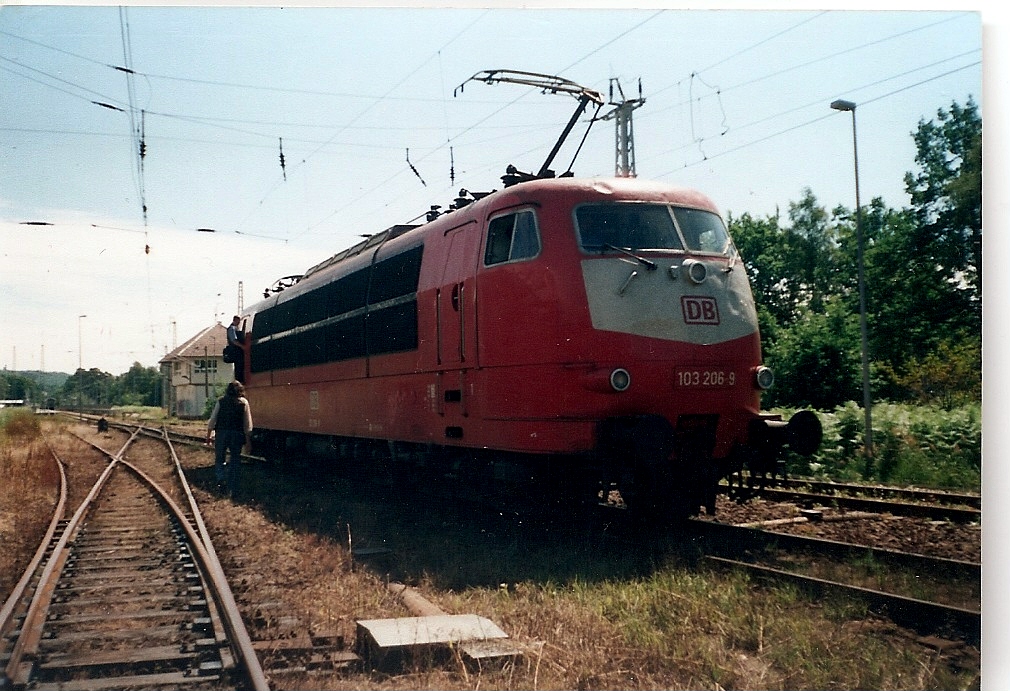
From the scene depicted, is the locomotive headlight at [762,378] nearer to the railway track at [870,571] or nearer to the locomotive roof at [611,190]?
the railway track at [870,571]

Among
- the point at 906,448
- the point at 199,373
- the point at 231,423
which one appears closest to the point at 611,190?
the point at 906,448

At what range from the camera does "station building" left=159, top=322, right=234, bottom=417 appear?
620 inches

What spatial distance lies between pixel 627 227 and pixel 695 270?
646 millimetres

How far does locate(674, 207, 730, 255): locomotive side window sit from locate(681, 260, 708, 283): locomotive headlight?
0.25 metres

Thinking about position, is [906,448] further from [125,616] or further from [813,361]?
[125,616]

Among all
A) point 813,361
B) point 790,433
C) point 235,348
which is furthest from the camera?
point 235,348

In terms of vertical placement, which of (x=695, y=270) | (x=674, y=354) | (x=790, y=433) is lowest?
(x=790, y=433)

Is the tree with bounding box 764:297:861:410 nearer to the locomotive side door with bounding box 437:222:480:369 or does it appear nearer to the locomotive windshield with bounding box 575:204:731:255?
the locomotive windshield with bounding box 575:204:731:255

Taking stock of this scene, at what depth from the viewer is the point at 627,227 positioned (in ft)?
23.4

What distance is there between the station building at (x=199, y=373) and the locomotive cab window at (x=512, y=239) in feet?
30.4

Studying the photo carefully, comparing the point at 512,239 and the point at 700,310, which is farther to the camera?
the point at 512,239

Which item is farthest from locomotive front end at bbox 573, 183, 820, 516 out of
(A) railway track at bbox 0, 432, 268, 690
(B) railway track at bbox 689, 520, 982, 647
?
(A) railway track at bbox 0, 432, 268, 690

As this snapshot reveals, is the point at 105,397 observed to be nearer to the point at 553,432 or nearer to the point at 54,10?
the point at 54,10

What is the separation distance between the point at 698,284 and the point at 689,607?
8.76 ft
